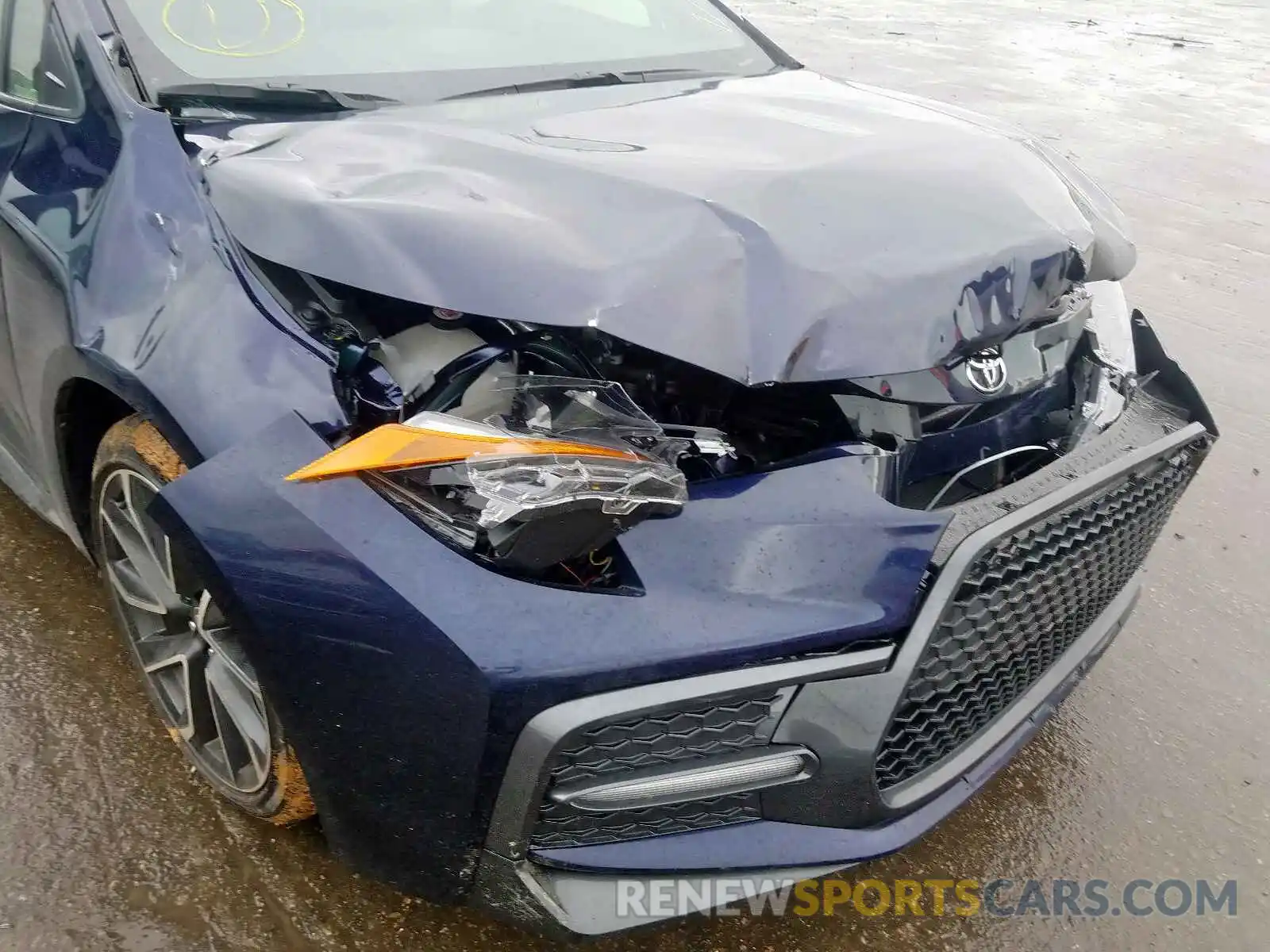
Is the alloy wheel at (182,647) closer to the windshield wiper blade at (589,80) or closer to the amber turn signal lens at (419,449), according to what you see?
the amber turn signal lens at (419,449)

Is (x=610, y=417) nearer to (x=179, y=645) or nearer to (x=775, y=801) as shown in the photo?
(x=775, y=801)

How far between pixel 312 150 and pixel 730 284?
824 millimetres

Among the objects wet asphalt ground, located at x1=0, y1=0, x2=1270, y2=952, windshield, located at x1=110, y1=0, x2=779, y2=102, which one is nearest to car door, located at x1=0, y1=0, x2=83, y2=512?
windshield, located at x1=110, y1=0, x2=779, y2=102

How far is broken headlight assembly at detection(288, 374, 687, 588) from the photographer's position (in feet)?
4.24

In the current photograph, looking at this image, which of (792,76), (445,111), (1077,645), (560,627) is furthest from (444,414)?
(792,76)

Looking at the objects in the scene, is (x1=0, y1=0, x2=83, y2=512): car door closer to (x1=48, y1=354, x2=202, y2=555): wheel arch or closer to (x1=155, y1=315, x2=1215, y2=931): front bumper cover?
(x1=48, y1=354, x2=202, y2=555): wheel arch

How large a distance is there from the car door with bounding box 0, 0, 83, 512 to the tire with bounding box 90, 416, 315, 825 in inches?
10.5

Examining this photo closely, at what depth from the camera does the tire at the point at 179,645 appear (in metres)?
1.61

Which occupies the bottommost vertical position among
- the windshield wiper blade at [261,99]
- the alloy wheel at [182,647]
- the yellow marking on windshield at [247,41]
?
the alloy wheel at [182,647]

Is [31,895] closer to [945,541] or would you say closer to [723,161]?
[945,541]

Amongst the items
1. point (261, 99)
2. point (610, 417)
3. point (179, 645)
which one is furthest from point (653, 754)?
point (261, 99)

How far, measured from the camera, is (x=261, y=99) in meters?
2.01

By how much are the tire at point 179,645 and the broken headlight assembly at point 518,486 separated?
405 mm

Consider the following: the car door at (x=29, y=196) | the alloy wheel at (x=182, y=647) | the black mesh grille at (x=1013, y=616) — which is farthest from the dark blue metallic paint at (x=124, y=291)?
the black mesh grille at (x=1013, y=616)
